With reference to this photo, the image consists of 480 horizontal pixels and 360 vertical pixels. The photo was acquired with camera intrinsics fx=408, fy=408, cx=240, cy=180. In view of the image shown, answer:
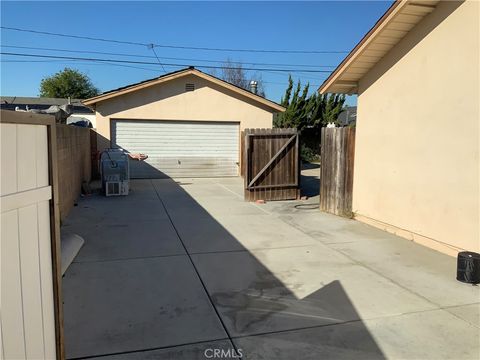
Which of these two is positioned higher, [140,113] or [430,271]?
[140,113]

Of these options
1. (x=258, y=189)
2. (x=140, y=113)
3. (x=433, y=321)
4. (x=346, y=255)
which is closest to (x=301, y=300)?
(x=433, y=321)

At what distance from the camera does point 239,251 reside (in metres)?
6.14

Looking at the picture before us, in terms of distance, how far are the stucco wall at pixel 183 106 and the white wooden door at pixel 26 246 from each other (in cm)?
1475

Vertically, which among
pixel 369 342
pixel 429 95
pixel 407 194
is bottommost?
pixel 369 342

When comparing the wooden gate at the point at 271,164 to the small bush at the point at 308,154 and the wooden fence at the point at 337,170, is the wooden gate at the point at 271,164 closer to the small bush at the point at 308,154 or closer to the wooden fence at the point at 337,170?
the wooden fence at the point at 337,170

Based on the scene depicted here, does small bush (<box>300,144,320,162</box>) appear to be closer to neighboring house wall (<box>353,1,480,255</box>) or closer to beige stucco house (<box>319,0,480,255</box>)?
beige stucco house (<box>319,0,480,255</box>)

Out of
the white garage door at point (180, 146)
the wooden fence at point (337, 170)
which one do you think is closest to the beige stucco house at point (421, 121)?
the wooden fence at point (337, 170)

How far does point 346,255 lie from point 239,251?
1.58 m

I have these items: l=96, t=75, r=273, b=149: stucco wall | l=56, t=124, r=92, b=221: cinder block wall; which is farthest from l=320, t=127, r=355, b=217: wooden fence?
l=96, t=75, r=273, b=149: stucco wall

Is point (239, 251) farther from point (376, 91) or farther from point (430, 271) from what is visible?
point (376, 91)

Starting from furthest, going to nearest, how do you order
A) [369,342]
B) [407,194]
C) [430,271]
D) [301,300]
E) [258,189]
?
[258,189] → [407,194] → [430,271] → [301,300] → [369,342]
